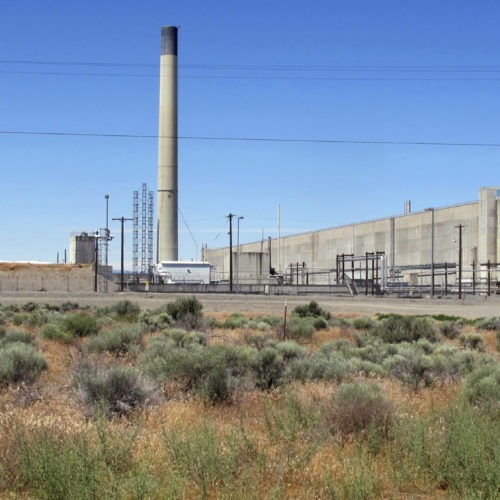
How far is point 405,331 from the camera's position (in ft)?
81.1

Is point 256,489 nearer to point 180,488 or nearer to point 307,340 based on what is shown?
point 180,488

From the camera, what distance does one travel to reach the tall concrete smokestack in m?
89.8

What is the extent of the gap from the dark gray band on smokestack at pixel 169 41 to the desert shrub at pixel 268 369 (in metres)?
81.2

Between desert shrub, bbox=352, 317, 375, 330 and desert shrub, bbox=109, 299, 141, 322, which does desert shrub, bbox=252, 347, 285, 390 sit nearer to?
desert shrub, bbox=352, 317, 375, 330

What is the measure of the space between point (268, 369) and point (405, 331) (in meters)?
11.5

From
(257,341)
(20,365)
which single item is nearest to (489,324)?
(257,341)

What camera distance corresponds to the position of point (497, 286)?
86375 millimetres

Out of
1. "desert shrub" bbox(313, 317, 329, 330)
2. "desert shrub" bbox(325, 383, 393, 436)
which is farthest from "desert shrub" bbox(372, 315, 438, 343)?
"desert shrub" bbox(325, 383, 393, 436)

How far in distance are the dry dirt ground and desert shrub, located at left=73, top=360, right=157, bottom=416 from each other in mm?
15640

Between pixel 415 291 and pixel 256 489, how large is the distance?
80404 millimetres

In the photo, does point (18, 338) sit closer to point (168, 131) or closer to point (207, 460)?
point (207, 460)

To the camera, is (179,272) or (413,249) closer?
(179,272)

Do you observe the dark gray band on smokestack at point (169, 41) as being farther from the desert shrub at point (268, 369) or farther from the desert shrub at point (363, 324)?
the desert shrub at point (268, 369)

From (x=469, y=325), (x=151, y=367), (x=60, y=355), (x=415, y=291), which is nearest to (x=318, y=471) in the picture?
(x=151, y=367)
